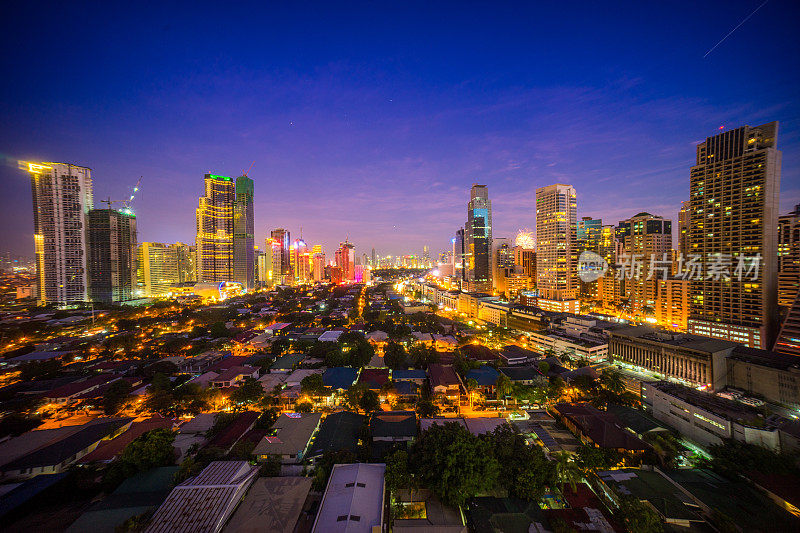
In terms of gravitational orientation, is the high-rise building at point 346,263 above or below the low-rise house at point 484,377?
above

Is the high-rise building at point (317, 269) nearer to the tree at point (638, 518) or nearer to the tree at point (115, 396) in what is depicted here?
the tree at point (115, 396)

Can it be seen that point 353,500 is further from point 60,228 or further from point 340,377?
point 60,228

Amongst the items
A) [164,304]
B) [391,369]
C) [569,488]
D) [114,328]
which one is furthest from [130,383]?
[164,304]

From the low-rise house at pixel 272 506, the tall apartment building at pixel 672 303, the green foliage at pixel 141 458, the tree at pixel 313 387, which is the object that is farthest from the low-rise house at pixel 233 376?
the tall apartment building at pixel 672 303

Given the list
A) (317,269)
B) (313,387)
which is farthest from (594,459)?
(317,269)

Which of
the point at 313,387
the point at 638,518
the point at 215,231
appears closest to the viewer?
the point at 638,518

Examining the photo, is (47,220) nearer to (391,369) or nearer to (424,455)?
(391,369)

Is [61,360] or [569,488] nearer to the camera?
[569,488]
